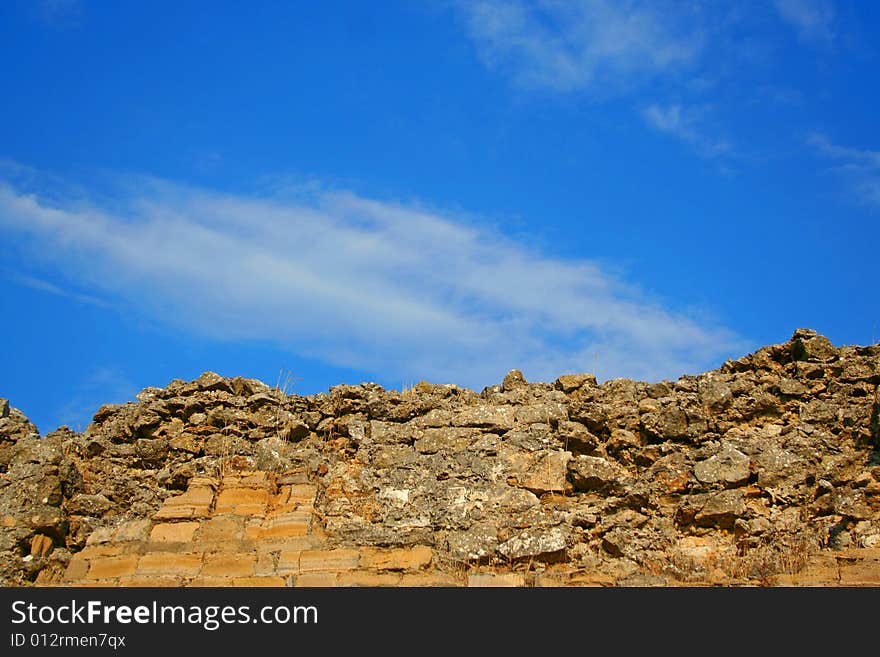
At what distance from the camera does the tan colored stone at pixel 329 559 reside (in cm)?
1144

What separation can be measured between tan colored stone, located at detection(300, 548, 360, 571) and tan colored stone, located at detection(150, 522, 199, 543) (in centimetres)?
141

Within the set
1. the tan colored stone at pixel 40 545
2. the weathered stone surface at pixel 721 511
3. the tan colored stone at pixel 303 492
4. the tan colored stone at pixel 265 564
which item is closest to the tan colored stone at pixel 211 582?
the tan colored stone at pixel 265 564

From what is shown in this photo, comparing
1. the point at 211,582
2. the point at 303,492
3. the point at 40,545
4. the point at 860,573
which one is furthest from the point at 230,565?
the point at 860,573

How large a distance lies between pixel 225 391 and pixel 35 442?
2.52 metres

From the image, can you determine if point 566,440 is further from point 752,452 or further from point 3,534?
point 3,534

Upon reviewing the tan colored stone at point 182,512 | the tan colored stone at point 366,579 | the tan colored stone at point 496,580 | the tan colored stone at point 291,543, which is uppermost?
the tan colored stone at point 182,512

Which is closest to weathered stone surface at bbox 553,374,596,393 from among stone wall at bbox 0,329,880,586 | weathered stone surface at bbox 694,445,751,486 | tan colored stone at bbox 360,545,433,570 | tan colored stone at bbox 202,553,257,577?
stone wall at bbox 0,329,880,586

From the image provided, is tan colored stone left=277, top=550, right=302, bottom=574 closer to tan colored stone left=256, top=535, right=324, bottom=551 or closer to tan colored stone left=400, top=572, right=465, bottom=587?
tan colored stone left=256, top=535, right=324, bottom=551

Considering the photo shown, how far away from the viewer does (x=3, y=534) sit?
12.1 m

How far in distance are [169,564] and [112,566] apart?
2.22 ft

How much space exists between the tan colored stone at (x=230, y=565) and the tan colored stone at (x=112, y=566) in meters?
0.85

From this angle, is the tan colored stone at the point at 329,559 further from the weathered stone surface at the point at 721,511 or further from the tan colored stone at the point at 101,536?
the weathered stone surface at the point at 721,511

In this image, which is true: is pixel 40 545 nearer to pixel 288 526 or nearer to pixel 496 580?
pixel 288 526

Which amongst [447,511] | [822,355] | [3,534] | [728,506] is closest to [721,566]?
[728,506]
